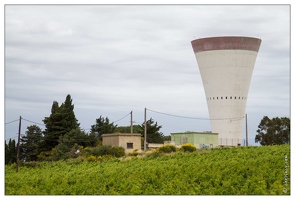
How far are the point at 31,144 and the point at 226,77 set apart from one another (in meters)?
16.3

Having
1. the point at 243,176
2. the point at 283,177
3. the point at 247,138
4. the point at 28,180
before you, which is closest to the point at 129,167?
the point at 28,180

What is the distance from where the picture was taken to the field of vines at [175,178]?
18031mm

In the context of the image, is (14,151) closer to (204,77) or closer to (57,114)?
(57,114)

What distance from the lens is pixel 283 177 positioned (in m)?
18.5

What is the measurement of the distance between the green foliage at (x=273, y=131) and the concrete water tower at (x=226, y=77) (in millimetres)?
7880

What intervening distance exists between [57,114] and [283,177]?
2541 cm

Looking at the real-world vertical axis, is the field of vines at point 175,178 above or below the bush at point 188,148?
below

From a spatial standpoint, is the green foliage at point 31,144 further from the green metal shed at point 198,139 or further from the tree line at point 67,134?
the green metal shed at point 198,139

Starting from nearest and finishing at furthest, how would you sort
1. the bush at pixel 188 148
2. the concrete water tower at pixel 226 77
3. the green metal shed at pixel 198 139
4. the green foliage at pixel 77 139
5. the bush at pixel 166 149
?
1. the bush at pixel 166 149
2. the bush at pixel 188 148
3. the green metal shed at pixel 198 139
4. the concrete water tower at pixel 226 77
5. the green foliage at pixel 77 139

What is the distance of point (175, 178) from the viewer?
66.7ft

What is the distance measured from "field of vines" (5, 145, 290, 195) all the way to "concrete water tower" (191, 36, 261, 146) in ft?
36.1

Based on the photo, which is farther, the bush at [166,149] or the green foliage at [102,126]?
the green foliage at [102,126]

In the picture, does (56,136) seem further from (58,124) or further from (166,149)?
(166,149)

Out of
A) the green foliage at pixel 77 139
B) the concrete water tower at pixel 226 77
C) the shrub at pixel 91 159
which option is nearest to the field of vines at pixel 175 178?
the shrub at pixel 91 159
